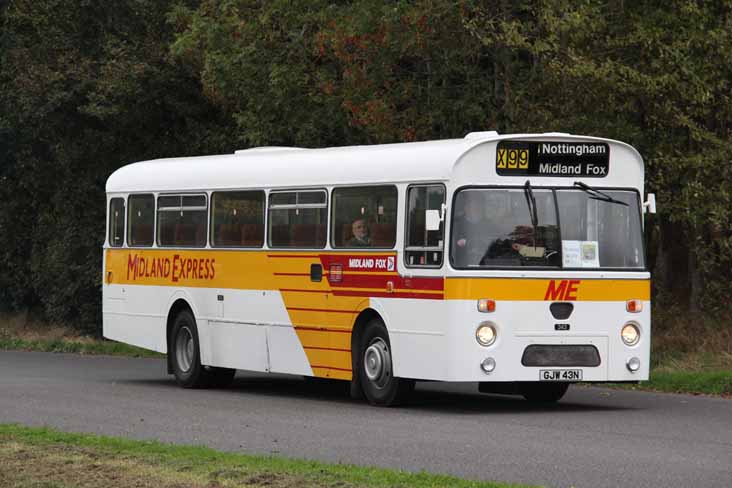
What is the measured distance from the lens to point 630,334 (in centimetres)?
1897

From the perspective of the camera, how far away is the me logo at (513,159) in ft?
61.4

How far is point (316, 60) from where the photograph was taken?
2886 centimetres

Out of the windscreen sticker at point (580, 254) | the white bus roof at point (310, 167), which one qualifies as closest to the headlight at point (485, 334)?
the windscreen sticker at point (580, 254)

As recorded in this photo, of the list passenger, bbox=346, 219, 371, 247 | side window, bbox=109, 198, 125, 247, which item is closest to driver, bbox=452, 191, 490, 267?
passenger, bbox=346, 219, 371, 247

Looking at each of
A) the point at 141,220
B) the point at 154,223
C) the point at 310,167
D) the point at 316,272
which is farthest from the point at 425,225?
the point at 141,220

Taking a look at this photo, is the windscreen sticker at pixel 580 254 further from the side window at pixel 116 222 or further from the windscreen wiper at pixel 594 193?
the side window at pixel 116 222

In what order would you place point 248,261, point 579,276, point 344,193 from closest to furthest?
point 579,276 → point 344,193 → point 248,261

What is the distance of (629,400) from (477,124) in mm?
7669

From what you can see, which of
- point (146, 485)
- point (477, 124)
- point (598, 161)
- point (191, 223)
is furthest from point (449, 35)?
point (146, 485)

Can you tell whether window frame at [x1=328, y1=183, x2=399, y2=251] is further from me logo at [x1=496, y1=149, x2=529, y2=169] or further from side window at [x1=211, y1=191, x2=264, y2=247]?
side window at [x1=211, y1=191, x2=264, y2=247]

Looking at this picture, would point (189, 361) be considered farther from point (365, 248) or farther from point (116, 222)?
point (365, 248)

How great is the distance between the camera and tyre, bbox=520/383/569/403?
2016cm

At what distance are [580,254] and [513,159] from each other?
1.20 m

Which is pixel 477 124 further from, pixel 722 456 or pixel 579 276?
pixel 722 456
